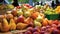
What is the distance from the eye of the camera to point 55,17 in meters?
2.97

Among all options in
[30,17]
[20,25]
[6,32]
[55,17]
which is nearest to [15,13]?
[30,17]

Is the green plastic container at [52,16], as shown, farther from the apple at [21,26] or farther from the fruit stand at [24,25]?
the apple at [21,26]

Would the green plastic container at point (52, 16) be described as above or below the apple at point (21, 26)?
above

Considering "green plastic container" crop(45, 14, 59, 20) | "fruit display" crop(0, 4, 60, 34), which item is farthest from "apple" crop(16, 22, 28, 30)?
"green plastic container" crop(45, 14, 59, 20)

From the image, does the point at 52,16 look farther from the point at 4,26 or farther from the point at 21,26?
the point at 4,26

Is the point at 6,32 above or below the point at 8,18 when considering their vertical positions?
below

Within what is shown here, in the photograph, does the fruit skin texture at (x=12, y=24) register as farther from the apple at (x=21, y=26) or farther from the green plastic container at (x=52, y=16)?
the green plastic container at (x=52, y=16)

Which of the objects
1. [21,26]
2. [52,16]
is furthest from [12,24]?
[52,16]

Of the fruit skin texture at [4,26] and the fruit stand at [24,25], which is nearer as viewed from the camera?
the fruit stand at [24,25]

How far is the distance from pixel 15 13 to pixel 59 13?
1192 millimetres

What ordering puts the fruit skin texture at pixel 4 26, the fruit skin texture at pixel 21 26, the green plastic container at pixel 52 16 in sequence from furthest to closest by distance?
the green plastic container at pixel 52 16
the fruit skin texture at pixel 21 26
the fruit skin texture at pixel 4 26

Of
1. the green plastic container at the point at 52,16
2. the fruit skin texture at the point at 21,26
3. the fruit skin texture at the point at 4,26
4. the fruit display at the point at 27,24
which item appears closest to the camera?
the fruit display at the point at 27,24

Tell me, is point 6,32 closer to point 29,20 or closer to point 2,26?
point 2,26

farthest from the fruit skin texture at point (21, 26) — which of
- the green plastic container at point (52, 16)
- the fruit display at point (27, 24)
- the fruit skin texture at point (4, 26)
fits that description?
the green plastic container at point (52, 16)
